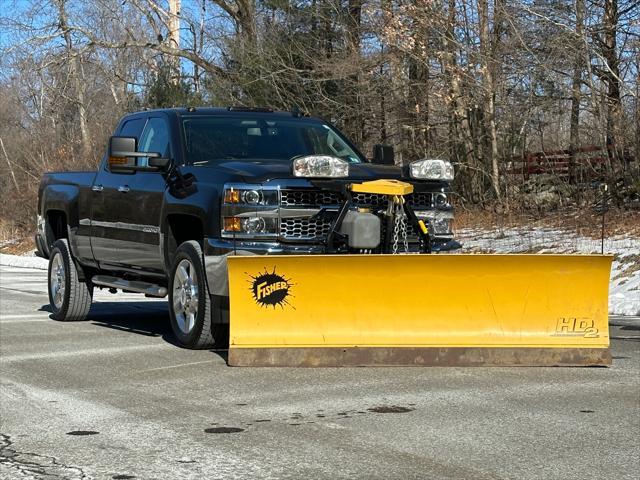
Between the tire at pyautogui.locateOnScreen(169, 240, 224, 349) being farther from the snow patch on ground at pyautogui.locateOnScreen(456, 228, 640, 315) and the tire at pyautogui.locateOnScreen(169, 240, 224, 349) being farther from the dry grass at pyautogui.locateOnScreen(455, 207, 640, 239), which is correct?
the dry grass at pyautogui.locateOnScreen(455, 207, 640, 239)

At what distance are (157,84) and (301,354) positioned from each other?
28.0m

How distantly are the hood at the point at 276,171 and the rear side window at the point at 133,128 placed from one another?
72.0 inches

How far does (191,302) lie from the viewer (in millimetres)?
9055

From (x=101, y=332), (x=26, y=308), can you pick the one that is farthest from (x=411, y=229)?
(x=26, y=308)

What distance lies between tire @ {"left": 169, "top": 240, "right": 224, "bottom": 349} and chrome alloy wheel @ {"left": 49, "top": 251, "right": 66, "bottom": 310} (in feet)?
8.80

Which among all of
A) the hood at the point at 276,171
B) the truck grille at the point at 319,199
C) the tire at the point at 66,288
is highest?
the hood at the point at 276,171

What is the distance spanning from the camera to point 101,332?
1084cm

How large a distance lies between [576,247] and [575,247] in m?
0.02

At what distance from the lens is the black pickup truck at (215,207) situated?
859 centimetres

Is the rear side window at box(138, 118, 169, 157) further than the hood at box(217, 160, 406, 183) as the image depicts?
Yes

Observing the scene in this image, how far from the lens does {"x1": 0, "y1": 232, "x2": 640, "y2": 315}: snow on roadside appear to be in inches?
550

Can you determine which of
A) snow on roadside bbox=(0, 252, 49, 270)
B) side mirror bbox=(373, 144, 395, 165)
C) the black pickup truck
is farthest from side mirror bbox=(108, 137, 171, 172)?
snow on roadside bbox=(0, 252, 49, 270)

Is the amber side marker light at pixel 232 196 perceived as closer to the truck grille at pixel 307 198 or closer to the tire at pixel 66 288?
the truck grille at pixel 307 198

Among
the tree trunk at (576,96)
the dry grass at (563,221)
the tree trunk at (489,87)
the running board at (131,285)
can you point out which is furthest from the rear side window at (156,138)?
the tree trunk at (489,87)
